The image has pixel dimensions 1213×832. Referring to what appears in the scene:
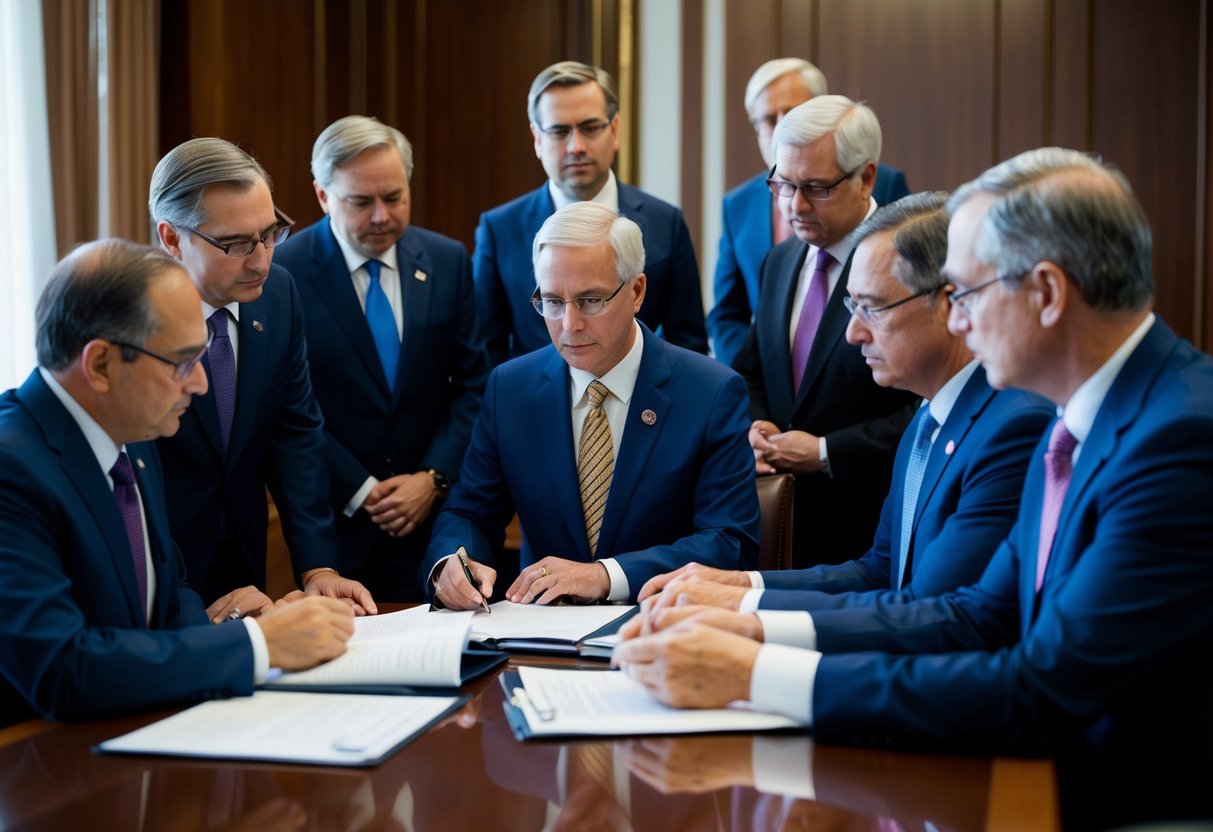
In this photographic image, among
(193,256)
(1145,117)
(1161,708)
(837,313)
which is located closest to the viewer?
(1161,708)

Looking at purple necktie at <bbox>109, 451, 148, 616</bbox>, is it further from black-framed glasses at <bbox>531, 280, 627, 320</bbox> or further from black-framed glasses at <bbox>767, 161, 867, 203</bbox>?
black-framed glasses at <bbox>767, 161, 867, 203</bbox>

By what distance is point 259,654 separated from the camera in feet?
7.23

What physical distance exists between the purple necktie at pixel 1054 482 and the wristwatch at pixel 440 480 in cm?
233

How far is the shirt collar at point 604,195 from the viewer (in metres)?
4.62

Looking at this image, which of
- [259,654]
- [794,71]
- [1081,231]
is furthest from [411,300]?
[1081,231]

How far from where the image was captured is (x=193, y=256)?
3221 mm

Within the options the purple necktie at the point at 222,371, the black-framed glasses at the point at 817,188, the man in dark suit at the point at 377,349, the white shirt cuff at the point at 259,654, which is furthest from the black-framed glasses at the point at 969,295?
the man in dark suit at the point at 377,349

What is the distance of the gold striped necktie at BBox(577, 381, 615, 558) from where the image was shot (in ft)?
10.8

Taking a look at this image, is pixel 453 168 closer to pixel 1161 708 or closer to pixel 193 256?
pixel 193 256

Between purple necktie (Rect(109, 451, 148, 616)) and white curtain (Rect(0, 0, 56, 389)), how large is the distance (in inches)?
95.2

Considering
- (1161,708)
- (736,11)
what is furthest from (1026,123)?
(1161,708)

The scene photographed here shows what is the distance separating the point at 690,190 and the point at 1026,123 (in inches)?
63.9

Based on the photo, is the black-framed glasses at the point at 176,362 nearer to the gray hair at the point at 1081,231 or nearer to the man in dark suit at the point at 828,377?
the gray hair at the point at 1081,231

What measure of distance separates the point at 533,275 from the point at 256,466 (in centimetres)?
138
